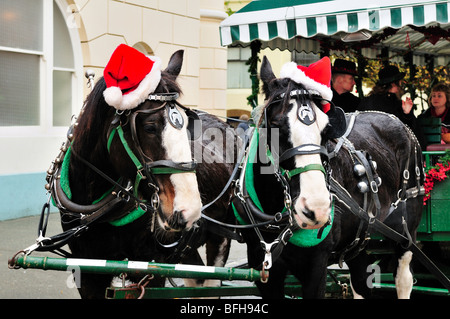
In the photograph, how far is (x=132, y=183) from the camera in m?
3.63

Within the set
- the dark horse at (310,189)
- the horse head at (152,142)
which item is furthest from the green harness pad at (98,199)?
the dark horse at (310,189)

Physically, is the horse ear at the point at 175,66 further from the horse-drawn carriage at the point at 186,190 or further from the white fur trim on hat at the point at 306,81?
the white fur trim on hat at the point at 306,81

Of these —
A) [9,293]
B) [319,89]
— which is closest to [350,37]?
[319,89]

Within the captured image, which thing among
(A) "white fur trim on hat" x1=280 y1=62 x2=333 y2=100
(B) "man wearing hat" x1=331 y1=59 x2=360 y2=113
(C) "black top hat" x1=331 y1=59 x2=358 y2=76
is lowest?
(A) "white fur trim on hat" x1=280 y1=62 x2=333 y2=100

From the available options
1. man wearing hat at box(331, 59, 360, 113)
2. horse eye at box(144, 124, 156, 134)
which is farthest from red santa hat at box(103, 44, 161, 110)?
man wearing hat at box(331, 59, 360, 113)

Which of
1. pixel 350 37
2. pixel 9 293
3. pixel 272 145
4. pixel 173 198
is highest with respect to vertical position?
pixel 350 37

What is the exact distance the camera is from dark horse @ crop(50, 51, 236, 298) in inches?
132

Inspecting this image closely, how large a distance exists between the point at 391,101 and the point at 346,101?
48cm

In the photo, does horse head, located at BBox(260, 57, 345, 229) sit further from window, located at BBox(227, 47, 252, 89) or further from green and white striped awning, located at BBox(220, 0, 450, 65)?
window, located at BBox(227, 47, 252, 89)

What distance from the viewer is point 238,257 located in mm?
8508

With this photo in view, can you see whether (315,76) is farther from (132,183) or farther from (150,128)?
(132,183)

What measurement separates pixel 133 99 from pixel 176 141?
0.36 metres

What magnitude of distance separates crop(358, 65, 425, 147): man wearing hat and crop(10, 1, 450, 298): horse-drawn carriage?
151 centimetres
